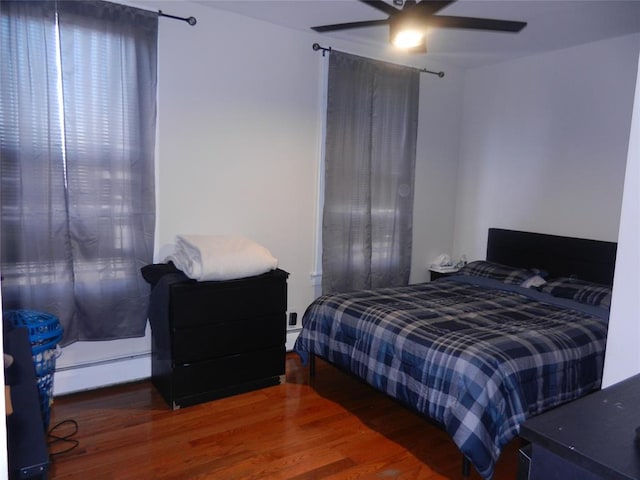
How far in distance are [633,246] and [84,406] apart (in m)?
2.96

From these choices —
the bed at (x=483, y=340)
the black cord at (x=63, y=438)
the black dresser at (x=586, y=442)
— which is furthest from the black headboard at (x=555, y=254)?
the black cord at (x=63, y=438)

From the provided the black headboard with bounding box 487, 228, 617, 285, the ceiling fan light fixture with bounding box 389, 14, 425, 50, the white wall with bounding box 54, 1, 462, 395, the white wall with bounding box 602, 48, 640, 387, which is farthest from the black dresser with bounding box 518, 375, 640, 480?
the black headboard with bounding box 487, 228, 617, 285

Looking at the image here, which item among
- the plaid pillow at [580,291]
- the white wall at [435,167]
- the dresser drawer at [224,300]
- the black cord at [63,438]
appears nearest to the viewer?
the black cord at [63,438]

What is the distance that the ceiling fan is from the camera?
214cm

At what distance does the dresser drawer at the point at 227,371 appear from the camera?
2918mm

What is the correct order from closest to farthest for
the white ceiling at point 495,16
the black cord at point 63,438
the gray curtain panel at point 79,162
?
the black cord at point 63,438, the gray curtain panel at point 79,162, the white ceiling at point 495,16

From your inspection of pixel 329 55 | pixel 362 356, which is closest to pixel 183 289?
pixel 362 356

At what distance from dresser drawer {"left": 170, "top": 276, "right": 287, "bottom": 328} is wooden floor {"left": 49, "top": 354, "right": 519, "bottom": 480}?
546 mm

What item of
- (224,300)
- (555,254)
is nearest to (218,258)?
(224,300)

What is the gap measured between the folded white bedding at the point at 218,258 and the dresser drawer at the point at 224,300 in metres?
0.06

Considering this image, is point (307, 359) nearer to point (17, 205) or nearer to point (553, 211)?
point (17, 205)

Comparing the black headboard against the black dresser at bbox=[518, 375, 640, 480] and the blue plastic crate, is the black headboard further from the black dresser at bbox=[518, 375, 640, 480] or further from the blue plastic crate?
the blue plastic crate

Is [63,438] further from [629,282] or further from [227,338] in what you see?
[629,282]

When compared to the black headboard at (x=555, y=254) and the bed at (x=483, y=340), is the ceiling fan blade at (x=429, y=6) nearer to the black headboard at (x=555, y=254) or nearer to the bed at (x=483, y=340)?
the bed at (x=483, y=340)
